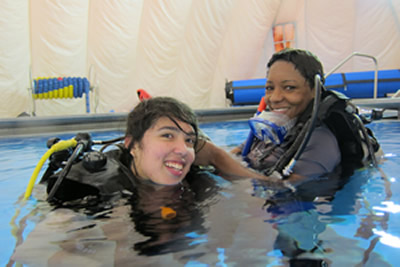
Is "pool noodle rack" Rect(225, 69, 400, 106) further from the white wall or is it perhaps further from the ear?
the ear

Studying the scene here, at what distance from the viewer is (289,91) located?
82.3 inches

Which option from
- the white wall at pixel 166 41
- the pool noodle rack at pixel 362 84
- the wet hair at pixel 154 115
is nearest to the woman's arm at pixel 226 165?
the wet hair at pixel 154 115

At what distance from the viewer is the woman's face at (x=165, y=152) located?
1714mm

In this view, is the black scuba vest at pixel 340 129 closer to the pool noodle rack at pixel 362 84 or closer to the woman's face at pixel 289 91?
the woman's face at pixel 289 91

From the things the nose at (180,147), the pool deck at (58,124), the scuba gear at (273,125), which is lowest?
the pool deck at (58,124)

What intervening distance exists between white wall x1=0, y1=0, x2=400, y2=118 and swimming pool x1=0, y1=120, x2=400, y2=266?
7750 millimetres

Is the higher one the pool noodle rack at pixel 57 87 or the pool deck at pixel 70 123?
the pool noodle rack at pixel 57 87

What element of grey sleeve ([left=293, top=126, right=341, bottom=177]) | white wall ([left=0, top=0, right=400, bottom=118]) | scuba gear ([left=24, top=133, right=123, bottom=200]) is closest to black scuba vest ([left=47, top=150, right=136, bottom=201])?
scuba gear ([left=24, top=133, right=123, bottom=200])

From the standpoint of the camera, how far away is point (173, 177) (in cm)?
175

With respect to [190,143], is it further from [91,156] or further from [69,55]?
[69,55]

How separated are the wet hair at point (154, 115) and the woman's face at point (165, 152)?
0.03 m

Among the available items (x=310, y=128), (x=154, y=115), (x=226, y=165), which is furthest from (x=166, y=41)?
(x=310, y=128)

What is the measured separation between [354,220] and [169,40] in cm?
984

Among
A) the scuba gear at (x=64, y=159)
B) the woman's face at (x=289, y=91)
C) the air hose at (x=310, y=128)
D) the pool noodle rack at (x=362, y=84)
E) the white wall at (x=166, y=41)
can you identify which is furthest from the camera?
the white wall at (x=166, y=41)
